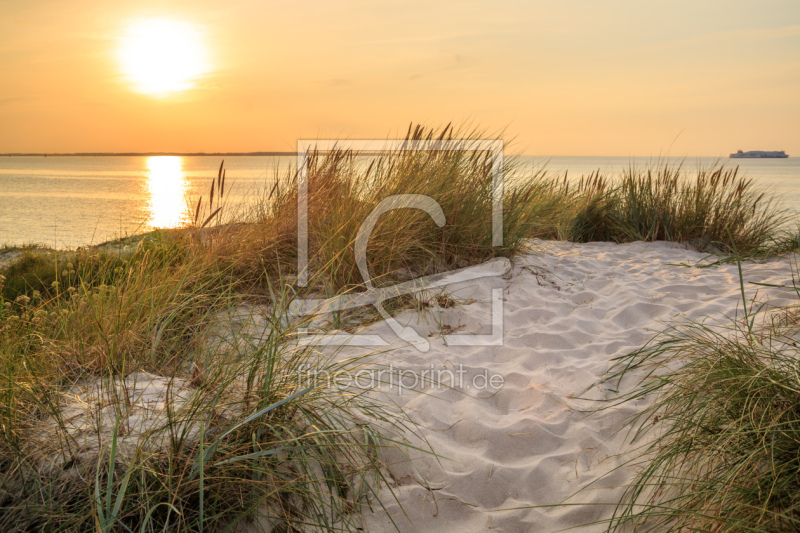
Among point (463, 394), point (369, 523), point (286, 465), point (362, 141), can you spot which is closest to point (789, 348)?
point (463, 394)

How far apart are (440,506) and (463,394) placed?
29.0 inches

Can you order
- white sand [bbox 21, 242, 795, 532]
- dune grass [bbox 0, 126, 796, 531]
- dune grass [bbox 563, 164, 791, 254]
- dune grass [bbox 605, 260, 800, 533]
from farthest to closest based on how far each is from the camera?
dune grass [bbox 563, 164, 791, 254] < white sand [bbox 21, 242, 795, 532] < dune grass [bbox 0, 126, 796, 531] < dune grass [bbox 605, 260, 800, 533]

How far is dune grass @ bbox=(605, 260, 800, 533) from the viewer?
1241 mm

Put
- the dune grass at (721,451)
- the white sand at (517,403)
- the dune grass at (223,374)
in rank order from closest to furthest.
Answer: the dune grass at (721,451) → the dune grass at (223,374) → the white sand at (517,403)

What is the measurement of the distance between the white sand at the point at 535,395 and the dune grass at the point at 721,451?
6.3 inches

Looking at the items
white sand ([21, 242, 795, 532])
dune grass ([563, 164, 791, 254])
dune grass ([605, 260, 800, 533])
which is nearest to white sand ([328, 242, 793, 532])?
white sand ([21, 242, 795, 532])

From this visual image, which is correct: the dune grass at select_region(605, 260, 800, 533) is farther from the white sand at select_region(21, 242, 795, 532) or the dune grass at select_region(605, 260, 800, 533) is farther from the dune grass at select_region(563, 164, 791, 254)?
the dune grass at select_region(563, 164, 791, 254)

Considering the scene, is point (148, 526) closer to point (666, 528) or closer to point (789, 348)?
point (666, 528)

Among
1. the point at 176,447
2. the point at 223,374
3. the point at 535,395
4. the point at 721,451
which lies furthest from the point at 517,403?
the point at 176,447

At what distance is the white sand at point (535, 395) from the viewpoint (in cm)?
168

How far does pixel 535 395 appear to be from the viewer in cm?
234

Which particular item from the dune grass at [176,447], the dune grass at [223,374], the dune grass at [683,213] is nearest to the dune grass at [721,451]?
the dune grass at [223,374]

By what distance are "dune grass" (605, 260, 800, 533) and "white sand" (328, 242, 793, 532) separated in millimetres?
160

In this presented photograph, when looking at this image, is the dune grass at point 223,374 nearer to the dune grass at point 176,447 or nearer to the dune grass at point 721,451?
the dune grass at point 176,447
